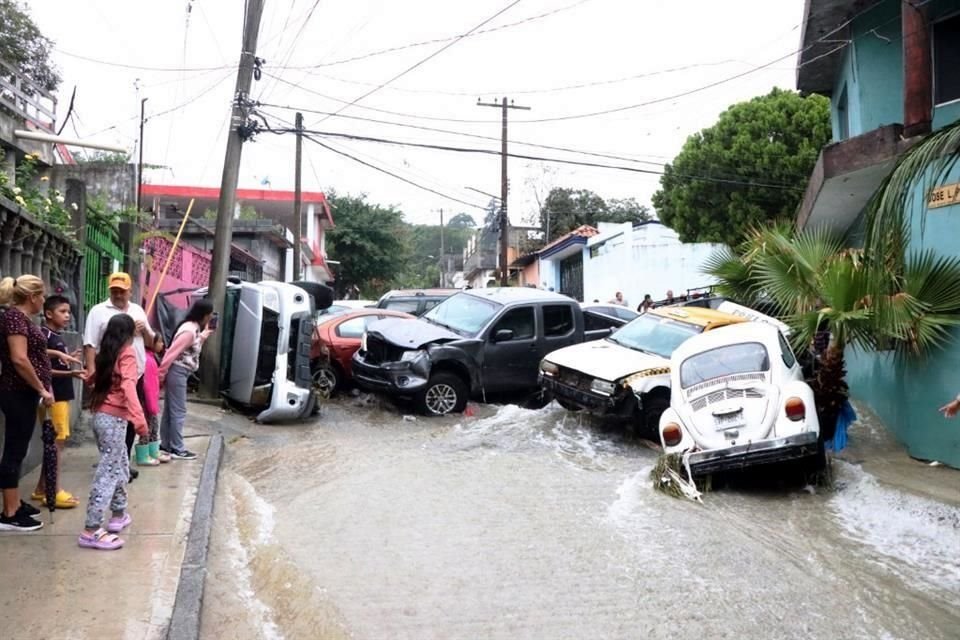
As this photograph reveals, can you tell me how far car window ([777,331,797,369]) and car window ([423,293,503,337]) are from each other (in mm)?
4624

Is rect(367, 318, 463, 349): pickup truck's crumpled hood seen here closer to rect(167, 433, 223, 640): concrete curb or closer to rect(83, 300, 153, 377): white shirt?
rect(167, 433, 223, 640): concrete curb

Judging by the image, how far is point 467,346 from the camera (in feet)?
40.1

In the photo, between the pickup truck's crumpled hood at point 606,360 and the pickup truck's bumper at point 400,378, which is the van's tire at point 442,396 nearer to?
the pickup truck's bumper at point 400,378

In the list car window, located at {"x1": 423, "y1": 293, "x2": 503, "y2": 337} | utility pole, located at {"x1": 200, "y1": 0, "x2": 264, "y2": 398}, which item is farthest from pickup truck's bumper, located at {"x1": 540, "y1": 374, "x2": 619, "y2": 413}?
utility pole, located at {"x1": 200, "y1": 0, "x2": 264, "y2": 398}

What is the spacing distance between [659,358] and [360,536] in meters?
5.83

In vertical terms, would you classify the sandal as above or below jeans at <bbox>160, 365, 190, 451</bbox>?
below

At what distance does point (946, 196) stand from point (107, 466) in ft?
28.6

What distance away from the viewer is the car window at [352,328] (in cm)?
1334

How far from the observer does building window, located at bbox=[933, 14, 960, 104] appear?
10.8 m

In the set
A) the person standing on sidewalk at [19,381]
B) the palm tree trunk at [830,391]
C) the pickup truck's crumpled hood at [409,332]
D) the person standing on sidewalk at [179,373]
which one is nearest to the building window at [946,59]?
the palm tree trunk at [830,391]

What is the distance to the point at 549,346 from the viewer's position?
1334cm

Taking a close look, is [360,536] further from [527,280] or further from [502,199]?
[527,280]

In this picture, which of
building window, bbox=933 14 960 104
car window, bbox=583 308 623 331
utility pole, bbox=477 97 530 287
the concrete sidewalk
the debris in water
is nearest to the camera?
the concrete sidewalk

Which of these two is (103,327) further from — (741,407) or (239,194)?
(239,194)
